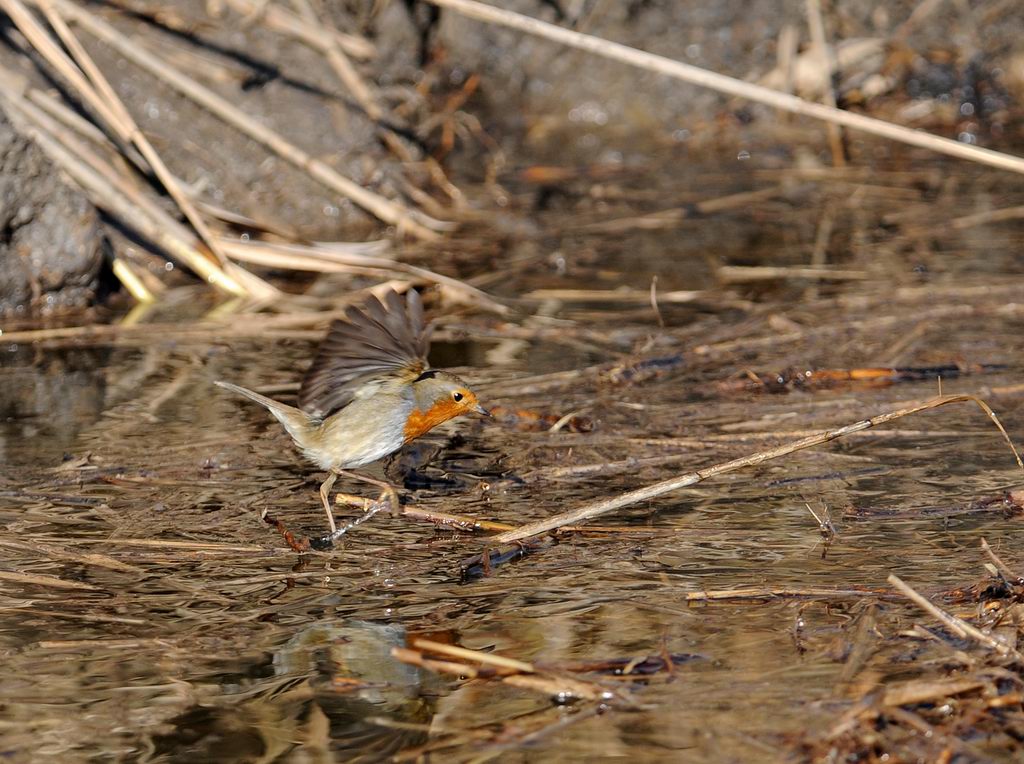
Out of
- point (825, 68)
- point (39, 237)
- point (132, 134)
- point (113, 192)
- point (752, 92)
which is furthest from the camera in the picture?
point (825, 68)

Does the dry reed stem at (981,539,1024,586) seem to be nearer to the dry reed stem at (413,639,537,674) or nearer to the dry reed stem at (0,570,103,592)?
the dry reed stem at (413,639,537,674)

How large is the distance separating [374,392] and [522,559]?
1045 mm

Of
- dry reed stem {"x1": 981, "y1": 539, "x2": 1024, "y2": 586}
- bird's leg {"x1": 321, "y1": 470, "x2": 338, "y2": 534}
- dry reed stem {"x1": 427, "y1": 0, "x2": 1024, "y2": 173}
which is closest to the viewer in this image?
dry reed stem {"x1": 981, "y1": 539, "x2": 1024, "y2": 586}

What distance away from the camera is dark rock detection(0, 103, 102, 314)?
6.43m

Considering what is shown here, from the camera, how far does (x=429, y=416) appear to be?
438 centimetres

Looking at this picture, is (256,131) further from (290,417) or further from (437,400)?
(437,400)

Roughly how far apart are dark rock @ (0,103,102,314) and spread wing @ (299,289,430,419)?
2523 mm

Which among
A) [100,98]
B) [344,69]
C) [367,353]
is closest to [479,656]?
[367,353]

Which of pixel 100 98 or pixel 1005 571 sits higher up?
pixel 100 98

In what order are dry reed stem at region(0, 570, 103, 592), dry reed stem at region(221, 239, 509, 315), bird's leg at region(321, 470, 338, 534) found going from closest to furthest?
dry reed stem at region(0, 570, 103, 592), bird's leg at region(321, 470, 338, 534), dry reed stem at region(221, 239, 509, 315)

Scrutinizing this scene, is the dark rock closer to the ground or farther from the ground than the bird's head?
farther from the ground

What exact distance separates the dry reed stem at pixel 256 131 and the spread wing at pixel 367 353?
10.6ft

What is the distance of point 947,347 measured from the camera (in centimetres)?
547

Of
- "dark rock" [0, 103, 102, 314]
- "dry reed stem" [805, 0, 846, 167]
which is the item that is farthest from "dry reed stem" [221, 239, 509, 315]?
"dry reed stem" [805, 0, 846, 167]
